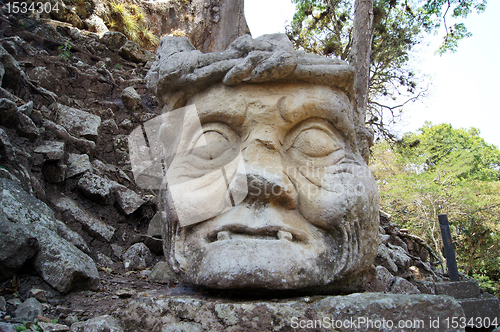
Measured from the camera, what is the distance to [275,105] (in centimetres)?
213

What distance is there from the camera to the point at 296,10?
32.9 feet

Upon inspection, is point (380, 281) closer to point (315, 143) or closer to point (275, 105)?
point (315, 143)

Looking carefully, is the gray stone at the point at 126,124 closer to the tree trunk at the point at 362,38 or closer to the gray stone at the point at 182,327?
the gray stone at the point at 182,327

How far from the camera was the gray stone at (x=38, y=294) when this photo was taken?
1.90m

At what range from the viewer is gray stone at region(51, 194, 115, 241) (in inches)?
108

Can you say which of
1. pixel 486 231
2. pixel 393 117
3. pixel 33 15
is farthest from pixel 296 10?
pixel 486 231

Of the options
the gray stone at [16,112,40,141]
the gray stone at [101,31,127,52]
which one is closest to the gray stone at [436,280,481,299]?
the gray stone at [16,112,40,141]

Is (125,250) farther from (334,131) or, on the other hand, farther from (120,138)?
(334,131)

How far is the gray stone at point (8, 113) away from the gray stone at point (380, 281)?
120 inches

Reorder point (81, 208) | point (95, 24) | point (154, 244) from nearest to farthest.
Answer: point (81, 208)
point (154, 244)
point (95, 24)

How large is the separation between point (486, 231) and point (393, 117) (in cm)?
526

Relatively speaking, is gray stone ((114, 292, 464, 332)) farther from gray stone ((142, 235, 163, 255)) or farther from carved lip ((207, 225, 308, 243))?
gray stone ((142, 235, 163, 255))

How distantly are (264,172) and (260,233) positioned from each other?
345mm

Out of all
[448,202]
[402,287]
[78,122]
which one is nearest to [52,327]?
[402,287]
